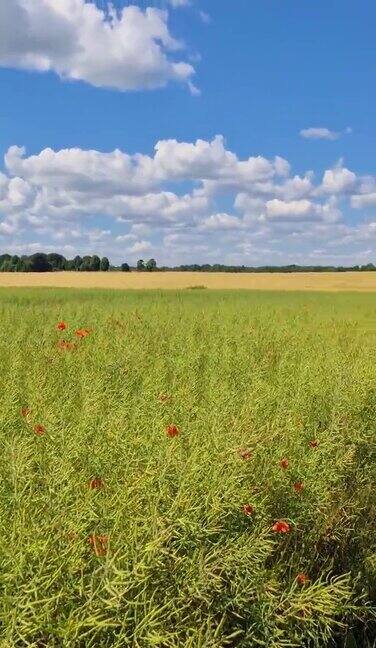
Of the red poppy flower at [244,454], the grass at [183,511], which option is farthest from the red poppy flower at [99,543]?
the red poppy flower at [244,454]

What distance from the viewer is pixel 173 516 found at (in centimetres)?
255

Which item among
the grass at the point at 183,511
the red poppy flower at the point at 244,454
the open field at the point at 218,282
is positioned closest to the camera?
the grass at the point at 183,511

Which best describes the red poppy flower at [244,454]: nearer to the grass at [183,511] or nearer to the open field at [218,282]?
the grass at [183,511]

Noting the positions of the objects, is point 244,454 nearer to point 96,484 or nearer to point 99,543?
point 96,484

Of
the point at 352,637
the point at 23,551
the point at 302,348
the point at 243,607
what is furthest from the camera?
the point at 302,348

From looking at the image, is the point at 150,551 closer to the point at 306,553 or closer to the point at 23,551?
the point at 23,551

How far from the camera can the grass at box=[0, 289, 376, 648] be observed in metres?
2.16

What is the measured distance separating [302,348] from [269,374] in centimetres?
242

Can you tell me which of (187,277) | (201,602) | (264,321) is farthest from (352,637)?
(187,277)

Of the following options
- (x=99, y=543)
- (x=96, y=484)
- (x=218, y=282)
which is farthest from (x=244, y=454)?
(x=218, y=282)

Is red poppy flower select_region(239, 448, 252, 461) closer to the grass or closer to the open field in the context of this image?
the grass

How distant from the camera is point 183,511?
2590 mm

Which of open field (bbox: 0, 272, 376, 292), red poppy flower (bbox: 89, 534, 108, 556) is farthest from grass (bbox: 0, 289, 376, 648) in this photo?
open field (bbox: 0, 272, 376, 292)

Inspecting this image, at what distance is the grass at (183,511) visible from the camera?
2.16 metres
